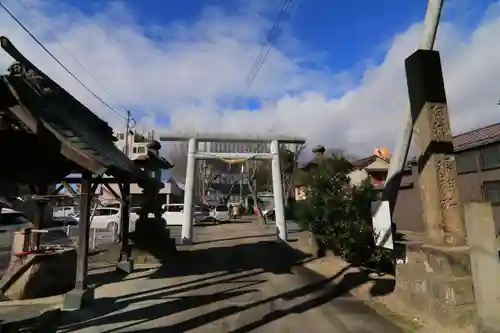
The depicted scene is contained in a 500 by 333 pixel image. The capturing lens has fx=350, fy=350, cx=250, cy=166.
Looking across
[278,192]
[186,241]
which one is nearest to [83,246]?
[186,241]

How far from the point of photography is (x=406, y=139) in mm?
7062

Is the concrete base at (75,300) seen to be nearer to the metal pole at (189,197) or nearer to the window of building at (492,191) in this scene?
the metal pole at (189,197)

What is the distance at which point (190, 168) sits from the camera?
54.7 feet

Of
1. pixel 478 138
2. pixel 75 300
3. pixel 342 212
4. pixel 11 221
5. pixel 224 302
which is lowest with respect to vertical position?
pixel 224 302

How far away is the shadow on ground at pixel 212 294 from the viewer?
5.72m

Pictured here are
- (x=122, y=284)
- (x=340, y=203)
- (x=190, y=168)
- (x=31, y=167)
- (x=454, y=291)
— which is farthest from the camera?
(x=190, y=168)

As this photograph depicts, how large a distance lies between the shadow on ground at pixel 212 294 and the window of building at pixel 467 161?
40.3ft

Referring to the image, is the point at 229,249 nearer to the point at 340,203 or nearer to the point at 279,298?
the point at 340,203

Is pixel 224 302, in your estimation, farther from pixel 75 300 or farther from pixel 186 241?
pixel 186 241

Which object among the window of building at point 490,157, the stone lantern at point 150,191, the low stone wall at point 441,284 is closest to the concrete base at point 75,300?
the stone lantern at point 150,191

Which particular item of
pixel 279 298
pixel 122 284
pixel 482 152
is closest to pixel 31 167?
pixel 122 284

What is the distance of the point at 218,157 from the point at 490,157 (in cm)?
1366

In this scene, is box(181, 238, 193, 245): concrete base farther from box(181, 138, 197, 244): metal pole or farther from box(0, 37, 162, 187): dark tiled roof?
box(0, 37, 162, 187): dark tiled roof

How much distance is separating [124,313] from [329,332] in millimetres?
3516
